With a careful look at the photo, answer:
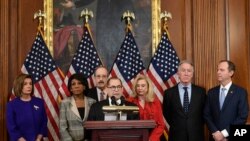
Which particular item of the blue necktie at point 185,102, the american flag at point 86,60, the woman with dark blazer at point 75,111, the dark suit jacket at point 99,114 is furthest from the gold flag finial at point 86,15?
the dark suit jacket at point 99,114

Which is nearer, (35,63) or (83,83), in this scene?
(83,83)

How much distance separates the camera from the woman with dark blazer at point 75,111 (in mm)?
5695

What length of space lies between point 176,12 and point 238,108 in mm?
2159

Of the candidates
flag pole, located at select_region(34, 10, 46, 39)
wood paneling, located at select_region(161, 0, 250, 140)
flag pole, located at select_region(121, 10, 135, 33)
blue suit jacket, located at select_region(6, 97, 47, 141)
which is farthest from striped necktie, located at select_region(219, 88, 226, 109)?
flag pole, located at select_region(34, 10, 46, 39)

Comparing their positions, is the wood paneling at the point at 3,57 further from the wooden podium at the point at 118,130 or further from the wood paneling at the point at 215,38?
the wooden podium at the point at 118,130

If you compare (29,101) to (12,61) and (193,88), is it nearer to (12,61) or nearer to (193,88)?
(12,61)

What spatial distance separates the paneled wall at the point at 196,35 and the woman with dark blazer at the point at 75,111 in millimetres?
1534

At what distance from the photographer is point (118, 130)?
4582mm

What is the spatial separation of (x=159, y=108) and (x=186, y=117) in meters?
0.39

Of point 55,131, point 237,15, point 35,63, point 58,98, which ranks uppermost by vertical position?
point 237,15

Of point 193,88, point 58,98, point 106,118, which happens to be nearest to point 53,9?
point 58,98

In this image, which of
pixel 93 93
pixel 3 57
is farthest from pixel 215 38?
pixel 3 57

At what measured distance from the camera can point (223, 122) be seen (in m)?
5.68

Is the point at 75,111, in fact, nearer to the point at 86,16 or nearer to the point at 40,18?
the point at 86,16
